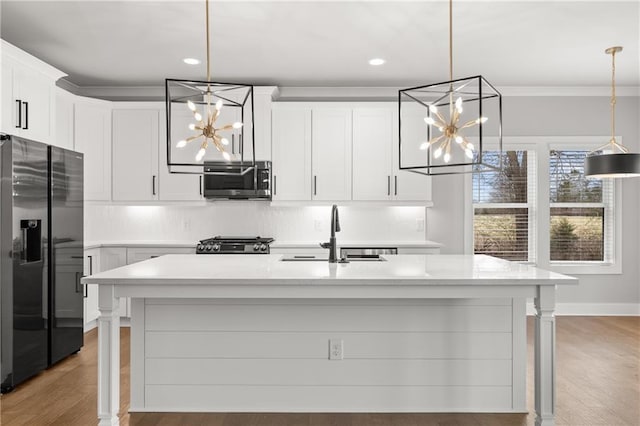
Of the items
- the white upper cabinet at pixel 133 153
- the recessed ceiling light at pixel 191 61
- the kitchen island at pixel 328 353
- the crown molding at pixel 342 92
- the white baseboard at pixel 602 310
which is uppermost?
the recessed ceiling light at pixel 191 61

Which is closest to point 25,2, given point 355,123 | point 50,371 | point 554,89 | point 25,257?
point 25,257

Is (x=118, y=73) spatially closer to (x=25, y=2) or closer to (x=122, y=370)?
(x=25, y=2)

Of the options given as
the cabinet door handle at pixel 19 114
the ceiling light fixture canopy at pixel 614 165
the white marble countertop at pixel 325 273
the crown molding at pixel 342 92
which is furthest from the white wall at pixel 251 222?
the white marble countertop at pixel 325 273

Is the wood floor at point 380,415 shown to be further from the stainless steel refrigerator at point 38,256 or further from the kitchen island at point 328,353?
the stainless steel refrigerator at point 38,256

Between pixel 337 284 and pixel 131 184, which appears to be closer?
pixel 337 284

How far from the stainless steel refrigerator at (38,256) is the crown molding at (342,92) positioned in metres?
1.67

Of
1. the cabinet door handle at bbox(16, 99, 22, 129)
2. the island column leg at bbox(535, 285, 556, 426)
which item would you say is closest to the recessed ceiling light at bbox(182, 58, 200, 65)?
the cabinet door handle at bbox(16, 99, 22, 129)

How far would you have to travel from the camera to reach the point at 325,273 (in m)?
2.57

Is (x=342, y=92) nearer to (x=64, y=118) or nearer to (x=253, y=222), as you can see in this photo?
(x=253, y=222)

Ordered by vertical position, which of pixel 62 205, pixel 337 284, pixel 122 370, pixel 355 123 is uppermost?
pixel 355 123

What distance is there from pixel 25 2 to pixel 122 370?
2.73 metres

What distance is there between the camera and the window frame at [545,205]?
18.1 feet

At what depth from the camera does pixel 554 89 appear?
5.47 m

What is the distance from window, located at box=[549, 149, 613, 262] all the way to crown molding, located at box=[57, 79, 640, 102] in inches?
28.9
